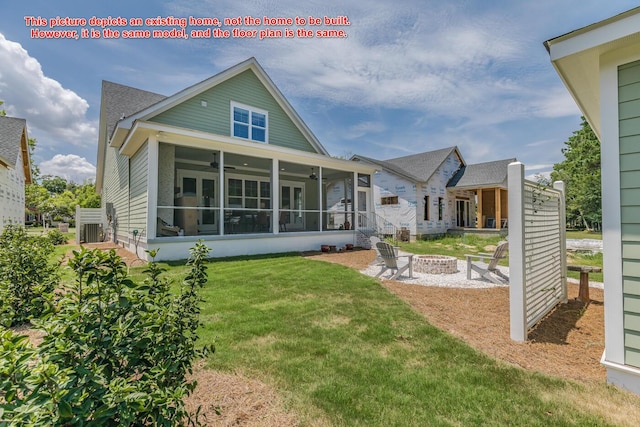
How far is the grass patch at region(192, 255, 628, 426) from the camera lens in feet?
7.66

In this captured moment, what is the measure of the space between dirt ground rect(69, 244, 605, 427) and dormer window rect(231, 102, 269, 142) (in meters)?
9.50

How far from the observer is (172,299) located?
1.88 meters

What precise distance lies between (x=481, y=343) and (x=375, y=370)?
1.73 m

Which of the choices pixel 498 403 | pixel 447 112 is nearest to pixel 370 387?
pixel 498 403

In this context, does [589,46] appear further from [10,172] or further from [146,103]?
[10,172]

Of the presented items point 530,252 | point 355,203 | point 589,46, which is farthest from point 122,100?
point 530,252

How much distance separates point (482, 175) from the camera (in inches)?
823

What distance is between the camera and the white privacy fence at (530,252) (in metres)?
3.76

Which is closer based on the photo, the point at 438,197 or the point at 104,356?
the point at 104,356

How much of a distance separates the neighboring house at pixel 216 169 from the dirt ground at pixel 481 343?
6461mm

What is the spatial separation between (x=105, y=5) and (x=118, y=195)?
855 centimetres

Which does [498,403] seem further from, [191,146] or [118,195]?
[118,195]

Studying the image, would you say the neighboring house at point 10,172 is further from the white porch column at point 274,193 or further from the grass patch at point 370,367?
the grass patch at point 370,367

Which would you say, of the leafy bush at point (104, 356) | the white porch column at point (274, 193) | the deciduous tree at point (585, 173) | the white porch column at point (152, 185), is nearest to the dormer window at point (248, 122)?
Answer: the white porch column at point (274, 193)
